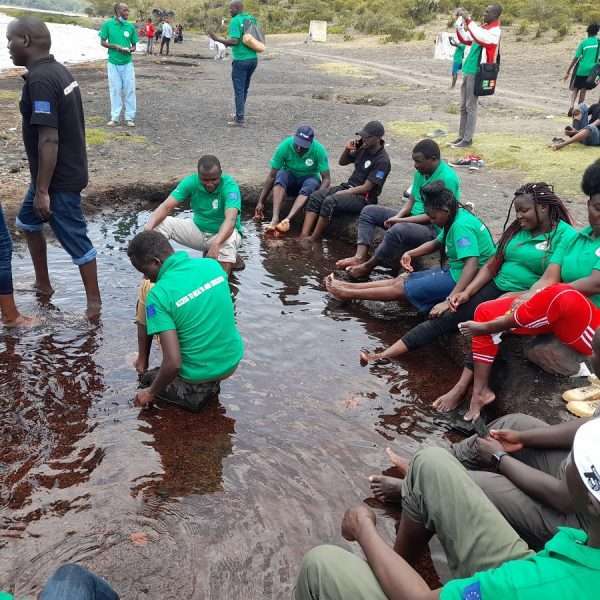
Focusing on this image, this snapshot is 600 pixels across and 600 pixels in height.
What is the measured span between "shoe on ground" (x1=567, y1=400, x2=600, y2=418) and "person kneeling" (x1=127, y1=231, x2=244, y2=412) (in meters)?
2.09

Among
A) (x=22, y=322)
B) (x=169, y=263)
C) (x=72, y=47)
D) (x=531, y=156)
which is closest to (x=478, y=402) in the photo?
(x=169, y=263)

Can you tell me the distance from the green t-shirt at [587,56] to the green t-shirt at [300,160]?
7321 millimetres

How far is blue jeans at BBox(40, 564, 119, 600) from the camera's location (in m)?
2.10

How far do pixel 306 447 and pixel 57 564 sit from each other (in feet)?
5.07

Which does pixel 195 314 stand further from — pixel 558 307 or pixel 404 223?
pixel 404 223

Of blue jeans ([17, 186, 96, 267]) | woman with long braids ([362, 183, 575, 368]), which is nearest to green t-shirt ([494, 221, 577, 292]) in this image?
woman with long braids ([362, 183, 575, 368])

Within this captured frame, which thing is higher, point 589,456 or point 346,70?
point 346,70

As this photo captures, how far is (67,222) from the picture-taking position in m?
4.98

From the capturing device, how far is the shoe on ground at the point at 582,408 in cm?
365

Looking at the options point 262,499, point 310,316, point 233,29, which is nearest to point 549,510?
point 262,499

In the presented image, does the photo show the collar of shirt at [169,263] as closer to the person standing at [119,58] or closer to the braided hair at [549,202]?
the braided hair at [549,202]

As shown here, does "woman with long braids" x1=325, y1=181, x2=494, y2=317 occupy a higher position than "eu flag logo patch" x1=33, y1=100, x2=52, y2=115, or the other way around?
"eu flag logo patch" x1=33, y1=100, x2=52, y2=115

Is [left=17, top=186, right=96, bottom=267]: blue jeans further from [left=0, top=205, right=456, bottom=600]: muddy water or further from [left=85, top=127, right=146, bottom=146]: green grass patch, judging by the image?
[left=85, top=127, right=146, bottom=146]: green grass patch

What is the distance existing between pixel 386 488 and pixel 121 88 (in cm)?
955
